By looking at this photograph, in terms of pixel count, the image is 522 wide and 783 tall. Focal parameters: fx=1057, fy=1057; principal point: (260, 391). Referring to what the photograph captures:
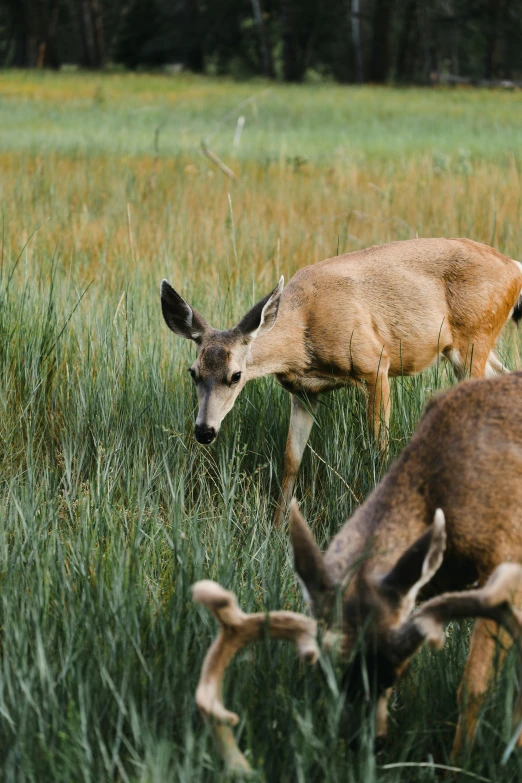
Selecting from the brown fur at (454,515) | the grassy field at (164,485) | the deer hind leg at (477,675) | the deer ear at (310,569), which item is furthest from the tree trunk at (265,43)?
the deer ear at (310,569)

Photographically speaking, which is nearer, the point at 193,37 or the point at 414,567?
the point at 414,567

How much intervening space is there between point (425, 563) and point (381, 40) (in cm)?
4562

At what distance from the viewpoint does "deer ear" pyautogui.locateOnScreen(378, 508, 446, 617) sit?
2.21m

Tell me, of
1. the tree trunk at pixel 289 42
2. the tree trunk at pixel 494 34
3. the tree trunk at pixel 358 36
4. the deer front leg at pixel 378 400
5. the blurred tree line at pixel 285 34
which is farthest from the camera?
the blurred tree line at pixel 285 34

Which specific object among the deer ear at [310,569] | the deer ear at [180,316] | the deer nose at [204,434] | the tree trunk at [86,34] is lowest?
the deer nose at [204,434]

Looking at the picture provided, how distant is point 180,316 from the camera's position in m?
4.90

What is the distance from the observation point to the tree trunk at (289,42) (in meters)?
44.9

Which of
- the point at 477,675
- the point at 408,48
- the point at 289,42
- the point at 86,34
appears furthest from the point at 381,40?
the point at 477,675

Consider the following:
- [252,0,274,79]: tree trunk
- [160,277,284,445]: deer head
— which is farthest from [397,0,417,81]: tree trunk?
[160,277,284,445]: deer head

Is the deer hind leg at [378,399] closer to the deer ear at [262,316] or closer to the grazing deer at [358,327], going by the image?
the grazing deer at [358,327]

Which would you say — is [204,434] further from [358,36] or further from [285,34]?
[358,36]

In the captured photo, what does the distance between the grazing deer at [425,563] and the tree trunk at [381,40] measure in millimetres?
43019

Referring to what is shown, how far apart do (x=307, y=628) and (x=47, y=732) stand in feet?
2.37

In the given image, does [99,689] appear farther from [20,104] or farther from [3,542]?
[20,104]
